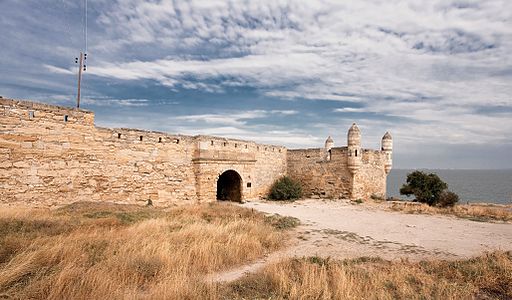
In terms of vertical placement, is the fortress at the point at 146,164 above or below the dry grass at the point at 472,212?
above

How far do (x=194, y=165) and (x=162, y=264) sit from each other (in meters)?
10.7

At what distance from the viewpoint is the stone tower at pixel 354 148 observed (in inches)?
768

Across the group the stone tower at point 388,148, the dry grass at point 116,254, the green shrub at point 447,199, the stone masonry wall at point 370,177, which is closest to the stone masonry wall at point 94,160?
the dry grass at point 116,254

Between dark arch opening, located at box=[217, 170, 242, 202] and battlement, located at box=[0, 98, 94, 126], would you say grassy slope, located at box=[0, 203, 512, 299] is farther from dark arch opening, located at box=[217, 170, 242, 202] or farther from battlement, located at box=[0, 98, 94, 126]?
dark arch opening, located at box=[217, 170, 242, 202]

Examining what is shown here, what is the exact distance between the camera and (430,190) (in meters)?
19.0

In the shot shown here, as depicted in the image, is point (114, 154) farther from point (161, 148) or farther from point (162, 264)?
point (162, 264)

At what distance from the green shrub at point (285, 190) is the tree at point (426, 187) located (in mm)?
7391

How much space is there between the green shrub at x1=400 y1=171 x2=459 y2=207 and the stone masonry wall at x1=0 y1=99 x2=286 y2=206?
11507 mm

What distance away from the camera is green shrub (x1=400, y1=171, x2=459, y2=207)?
18.1 metres

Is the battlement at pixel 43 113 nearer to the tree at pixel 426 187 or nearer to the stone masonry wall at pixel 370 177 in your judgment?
the stone masonry wall at pixel 370 177

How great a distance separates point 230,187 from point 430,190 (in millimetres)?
12656

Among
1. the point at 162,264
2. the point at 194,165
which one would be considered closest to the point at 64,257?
the point at 162,264

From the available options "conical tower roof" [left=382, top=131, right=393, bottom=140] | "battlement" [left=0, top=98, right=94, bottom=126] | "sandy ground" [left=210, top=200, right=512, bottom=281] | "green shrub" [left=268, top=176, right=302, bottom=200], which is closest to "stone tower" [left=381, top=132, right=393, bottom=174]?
"conical tower roof" [left=382, top=131, right=393, bottom=140]

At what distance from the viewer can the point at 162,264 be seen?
5.83 m
